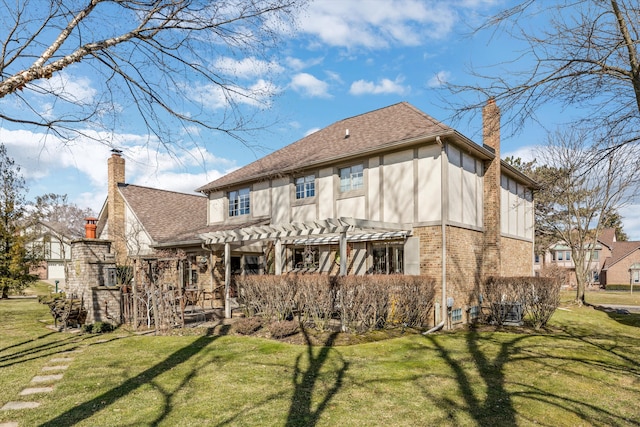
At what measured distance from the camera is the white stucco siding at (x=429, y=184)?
12.1 metres

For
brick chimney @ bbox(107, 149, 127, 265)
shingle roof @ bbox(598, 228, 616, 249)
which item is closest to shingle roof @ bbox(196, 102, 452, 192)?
brick chimney @ bbox(107, 149, 127, 265)

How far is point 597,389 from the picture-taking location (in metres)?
6.23

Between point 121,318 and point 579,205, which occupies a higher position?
point 579,205

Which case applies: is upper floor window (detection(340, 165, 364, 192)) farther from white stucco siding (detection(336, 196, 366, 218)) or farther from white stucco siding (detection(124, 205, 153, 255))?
white stucco siding (detection(124, 205, 153, 255))

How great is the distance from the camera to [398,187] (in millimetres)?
12938

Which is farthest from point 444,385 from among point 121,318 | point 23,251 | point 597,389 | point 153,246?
point 23,251

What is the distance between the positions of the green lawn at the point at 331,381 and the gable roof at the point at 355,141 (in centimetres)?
586

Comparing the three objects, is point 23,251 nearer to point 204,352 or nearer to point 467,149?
point 204,352

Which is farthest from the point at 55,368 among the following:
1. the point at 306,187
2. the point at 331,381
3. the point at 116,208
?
the point at 116,208

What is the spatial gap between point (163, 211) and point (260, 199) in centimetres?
761

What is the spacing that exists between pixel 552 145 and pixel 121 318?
2030 centimetres

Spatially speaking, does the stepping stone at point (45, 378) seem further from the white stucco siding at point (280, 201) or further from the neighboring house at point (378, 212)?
the white stucco siding at point (280, 201)

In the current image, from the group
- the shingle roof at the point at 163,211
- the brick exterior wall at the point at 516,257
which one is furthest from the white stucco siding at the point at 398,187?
the shingle roof at the point at 163,211

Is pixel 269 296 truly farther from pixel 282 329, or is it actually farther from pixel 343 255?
pixel 343 255
